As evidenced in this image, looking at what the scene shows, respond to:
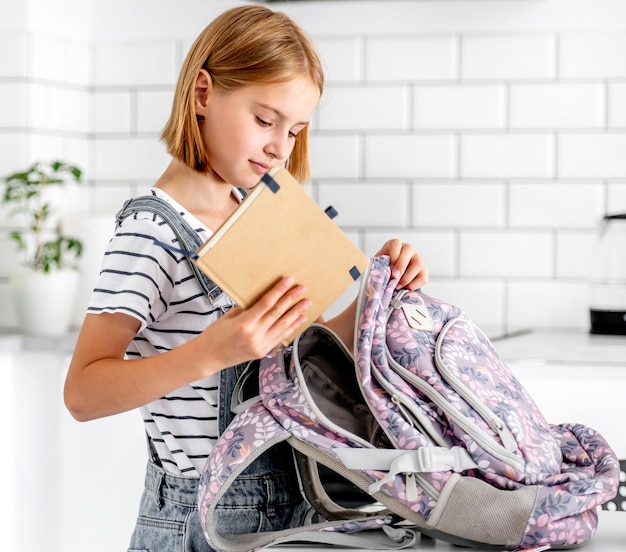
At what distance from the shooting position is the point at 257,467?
0.94 meters

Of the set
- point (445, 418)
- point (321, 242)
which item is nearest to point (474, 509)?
point (445, 418)

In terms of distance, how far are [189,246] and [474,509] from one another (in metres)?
0.38

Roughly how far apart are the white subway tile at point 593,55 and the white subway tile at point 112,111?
A: 0.97 meters

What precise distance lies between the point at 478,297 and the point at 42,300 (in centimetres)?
92

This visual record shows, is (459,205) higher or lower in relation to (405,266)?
higher

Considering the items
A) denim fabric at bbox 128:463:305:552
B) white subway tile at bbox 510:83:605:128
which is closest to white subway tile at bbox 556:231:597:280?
white subway tile at bbox 510:83:605:128

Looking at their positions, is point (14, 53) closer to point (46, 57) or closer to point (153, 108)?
point (46, 57)

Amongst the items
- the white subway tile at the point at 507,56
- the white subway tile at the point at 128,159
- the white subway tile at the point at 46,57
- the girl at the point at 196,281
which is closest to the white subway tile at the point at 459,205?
the white subway tile at the point at 507,56

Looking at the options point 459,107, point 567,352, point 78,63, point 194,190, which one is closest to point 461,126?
point 459,107

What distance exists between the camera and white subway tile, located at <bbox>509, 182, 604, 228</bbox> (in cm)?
188

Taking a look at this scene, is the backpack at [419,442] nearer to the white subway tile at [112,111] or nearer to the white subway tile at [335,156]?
the white subway tile at [335,156]

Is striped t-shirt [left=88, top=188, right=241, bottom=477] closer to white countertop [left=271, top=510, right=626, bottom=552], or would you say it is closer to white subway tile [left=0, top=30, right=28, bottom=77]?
white countertop [left=271, top=510, right=626, bottom=552]

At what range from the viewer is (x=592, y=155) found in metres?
1.88

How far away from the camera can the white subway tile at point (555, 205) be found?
1883 mm
